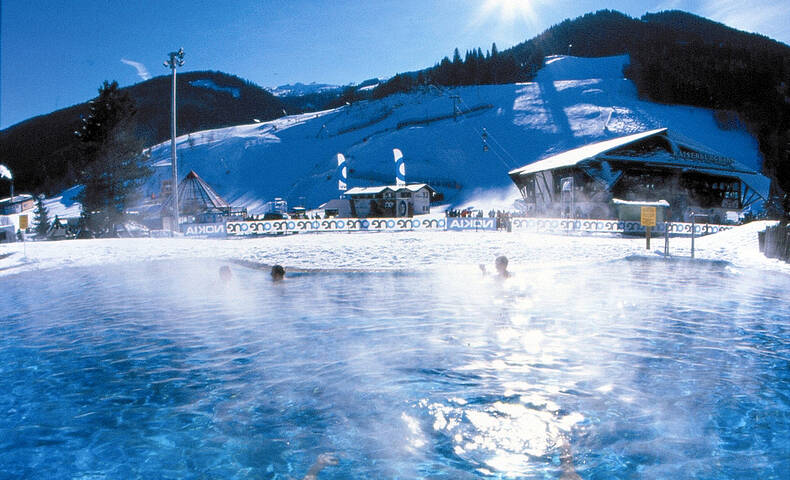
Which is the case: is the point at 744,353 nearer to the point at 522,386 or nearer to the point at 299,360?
the point at 522,386

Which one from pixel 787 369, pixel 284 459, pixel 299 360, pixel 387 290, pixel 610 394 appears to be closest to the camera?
pixel 284 459

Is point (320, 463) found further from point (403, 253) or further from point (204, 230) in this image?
point (204, 230)

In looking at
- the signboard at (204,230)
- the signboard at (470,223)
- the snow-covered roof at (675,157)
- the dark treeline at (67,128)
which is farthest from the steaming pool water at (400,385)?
the dark treeline at (67,128)

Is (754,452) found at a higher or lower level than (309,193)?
lower

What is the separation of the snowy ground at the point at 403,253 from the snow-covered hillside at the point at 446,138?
40.2 metres

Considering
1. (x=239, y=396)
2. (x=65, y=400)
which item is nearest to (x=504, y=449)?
(x=239, y=396)

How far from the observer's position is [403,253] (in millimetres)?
16469

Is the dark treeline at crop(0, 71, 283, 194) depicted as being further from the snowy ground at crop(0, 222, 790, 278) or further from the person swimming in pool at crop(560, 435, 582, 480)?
the person swimming in pool at crop(560, 435, 582, 480)

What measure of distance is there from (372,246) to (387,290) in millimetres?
9270

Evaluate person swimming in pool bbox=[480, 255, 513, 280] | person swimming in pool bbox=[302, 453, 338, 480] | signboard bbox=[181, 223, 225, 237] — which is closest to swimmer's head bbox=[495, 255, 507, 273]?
person swimming in pool bbox=[480, 255, 513, 280]

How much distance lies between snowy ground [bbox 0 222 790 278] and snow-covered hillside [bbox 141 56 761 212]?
40.2 meters

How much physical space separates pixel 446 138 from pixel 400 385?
7865 centimetres

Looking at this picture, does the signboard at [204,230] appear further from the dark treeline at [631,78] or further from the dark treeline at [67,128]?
the dark treeline at [67,128]

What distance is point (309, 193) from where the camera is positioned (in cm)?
7412
